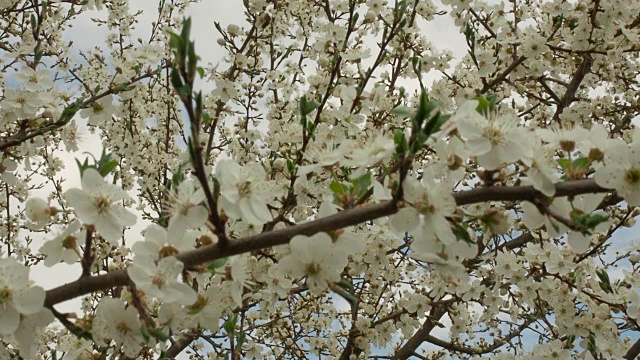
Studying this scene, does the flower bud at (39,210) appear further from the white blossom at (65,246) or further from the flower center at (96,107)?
the flower center at (96,107)

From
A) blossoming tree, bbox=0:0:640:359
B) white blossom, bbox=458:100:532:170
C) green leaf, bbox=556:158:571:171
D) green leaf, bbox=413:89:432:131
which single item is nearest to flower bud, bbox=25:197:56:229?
blossoming tree, bbox=0:0:640:359

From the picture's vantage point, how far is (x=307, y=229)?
137cm

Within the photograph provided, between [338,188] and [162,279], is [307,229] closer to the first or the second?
[338,188]

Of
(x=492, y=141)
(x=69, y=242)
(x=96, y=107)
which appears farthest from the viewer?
(x=96, y=107)

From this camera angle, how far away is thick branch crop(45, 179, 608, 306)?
4.36ft

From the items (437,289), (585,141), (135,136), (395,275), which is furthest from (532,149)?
(135,136)

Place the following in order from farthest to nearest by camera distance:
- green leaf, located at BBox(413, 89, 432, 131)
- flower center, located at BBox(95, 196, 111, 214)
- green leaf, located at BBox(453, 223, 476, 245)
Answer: flower center, located at BBox(95, 196, 111, 214)
green leaf, located at BBox(453, 223, 476, 245)
green leaf, located at BBox(413, 89, 432, 131)

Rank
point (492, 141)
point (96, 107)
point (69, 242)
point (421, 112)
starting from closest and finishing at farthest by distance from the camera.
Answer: point (421, 112)
point (492, 141)
point (69, 242)
point (96, 107)

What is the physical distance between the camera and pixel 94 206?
1.51m

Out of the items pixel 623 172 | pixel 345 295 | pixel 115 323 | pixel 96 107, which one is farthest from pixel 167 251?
pixel 96 107

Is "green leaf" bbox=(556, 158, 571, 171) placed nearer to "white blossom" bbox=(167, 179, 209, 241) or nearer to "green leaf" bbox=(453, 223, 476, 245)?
"green leaf" bbox=(453, 223, 476, 245)

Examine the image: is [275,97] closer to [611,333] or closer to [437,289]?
[437,289]

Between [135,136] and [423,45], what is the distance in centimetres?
298

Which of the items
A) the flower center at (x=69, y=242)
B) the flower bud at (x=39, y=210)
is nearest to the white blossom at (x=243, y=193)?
the flower center at (x=69, y=242)
